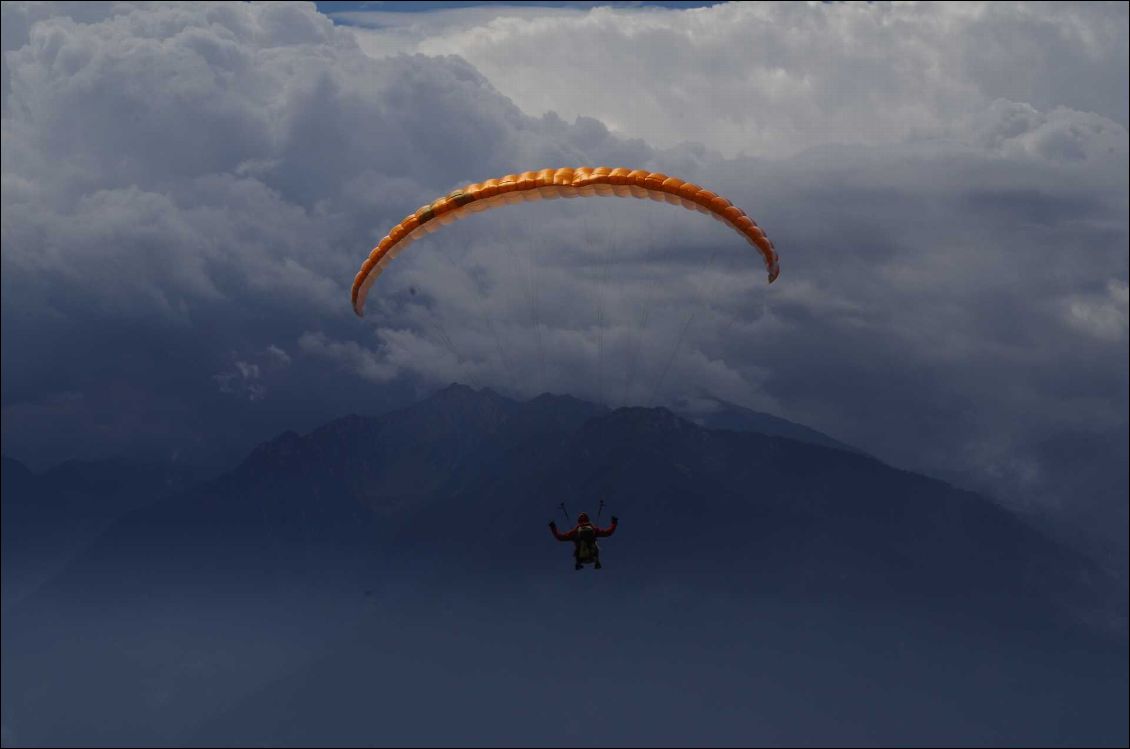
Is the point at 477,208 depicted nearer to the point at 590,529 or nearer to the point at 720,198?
the point at 720,198

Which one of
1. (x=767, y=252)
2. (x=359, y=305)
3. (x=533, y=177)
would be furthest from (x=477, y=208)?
(x=767, y=252)

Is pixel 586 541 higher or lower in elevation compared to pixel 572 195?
lower

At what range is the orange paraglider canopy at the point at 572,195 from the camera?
2170 inches

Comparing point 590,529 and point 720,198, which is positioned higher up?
point 720,198

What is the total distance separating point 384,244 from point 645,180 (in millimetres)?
12157

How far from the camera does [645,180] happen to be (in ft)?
180

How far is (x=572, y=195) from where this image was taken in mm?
56562

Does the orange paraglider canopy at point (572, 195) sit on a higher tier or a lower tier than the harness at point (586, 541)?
higher

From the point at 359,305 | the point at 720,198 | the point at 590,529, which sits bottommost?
the point at 590,529

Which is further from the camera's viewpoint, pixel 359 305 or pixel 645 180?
pixel 359 305

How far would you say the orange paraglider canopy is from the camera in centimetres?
5512

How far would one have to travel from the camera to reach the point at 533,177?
55656 mm

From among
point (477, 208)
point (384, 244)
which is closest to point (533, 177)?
point (477, 208)

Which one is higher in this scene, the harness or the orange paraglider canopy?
the orange paraglider canopy
